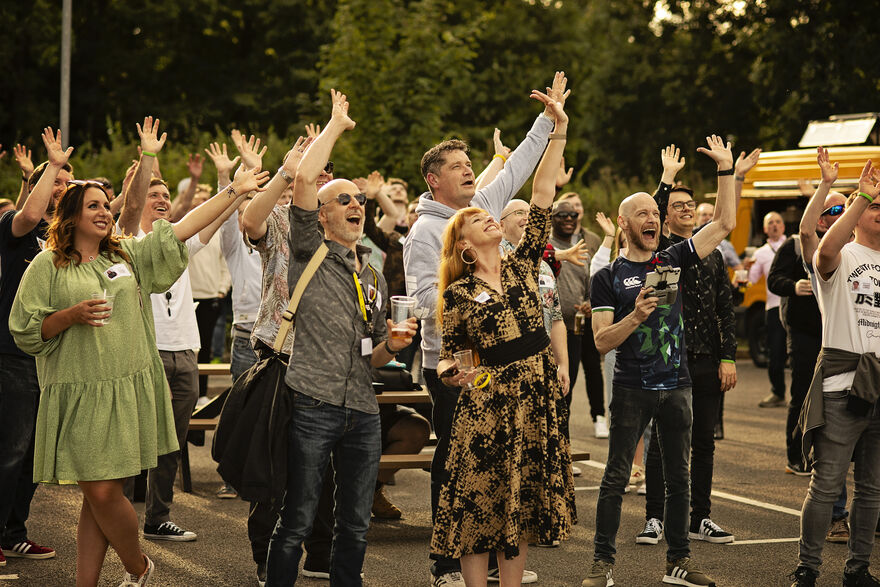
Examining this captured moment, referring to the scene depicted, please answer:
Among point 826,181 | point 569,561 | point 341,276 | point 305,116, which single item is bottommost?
point 569,561

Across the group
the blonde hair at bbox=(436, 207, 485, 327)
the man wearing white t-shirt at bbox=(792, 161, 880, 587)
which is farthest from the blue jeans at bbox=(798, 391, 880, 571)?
the blonde hair at bbox=(436, 207, 485, 327)

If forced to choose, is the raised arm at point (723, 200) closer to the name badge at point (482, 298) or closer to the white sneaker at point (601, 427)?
the name badge at point (482, 298)

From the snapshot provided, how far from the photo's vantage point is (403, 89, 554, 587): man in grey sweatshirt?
591 cm

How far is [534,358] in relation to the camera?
5.29 meters

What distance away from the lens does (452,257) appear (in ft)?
17.7

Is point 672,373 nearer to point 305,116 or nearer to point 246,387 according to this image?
point 246,387

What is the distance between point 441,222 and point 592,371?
199 inches

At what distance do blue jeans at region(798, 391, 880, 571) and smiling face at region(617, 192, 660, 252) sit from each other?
1257 mm

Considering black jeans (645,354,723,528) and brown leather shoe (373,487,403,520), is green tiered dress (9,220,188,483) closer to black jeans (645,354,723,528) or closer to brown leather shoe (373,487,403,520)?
brown leather shoe (373,487,403,520)

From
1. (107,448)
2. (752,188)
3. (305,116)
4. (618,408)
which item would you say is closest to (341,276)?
(107,448)

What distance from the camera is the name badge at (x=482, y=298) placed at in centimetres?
525

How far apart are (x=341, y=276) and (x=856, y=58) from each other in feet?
78.6

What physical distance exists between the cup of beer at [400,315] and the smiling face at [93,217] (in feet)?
4.80

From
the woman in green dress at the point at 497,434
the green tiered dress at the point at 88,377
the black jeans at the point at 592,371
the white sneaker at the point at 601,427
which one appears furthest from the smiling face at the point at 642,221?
the white sneaker at the point at 601,427
